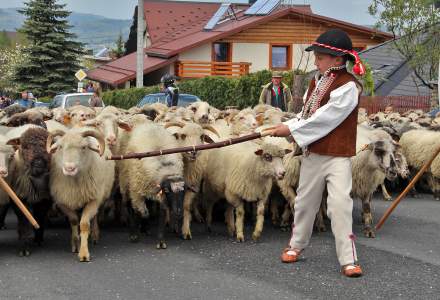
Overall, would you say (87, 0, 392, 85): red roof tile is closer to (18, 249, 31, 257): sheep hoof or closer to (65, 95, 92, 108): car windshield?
(65, 95, 92, 108): car windshield

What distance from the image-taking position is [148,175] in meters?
8.62

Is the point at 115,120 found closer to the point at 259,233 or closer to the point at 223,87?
the point at 259,233

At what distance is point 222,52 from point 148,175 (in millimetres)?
33261

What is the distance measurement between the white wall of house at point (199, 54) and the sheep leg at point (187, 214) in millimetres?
31193

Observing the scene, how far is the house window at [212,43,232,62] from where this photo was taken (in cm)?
4106

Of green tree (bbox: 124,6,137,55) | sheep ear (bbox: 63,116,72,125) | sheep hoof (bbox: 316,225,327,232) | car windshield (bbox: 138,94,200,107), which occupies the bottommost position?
sheep hoof (bbox: 316,225,327,232)

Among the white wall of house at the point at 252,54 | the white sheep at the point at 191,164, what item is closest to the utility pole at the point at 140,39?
the white wall of house at the point at 252,54

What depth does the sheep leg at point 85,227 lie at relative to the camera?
25.6ft

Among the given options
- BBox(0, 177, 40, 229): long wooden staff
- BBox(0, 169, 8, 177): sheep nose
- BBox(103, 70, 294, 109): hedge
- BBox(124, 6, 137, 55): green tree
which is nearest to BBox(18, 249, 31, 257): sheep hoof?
BBox(0, 177, 40, 229): long wooden staff

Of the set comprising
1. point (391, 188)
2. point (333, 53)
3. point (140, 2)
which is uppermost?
point (140, 2)

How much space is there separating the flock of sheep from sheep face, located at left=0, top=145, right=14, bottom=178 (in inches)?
0.5

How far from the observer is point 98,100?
1778 centimetres

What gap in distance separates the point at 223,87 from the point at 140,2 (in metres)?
5.40

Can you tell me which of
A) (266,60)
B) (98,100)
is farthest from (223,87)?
(266,60)
